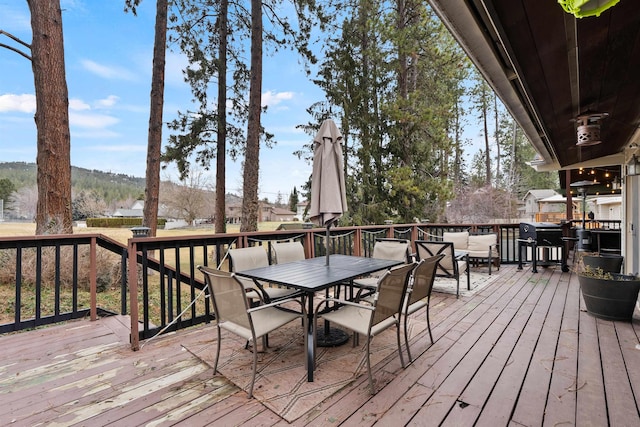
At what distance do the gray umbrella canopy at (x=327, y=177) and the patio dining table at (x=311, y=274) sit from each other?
1.74 feet

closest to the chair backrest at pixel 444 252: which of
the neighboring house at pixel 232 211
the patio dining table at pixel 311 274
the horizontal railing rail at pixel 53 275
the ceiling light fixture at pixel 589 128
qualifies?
the patio dining table at pixel 311 274

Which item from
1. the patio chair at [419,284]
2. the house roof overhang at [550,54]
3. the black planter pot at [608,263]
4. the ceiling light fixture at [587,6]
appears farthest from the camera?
the black planter pot at [608,263]

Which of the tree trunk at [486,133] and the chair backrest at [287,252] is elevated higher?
the tree trunk at [486,133]

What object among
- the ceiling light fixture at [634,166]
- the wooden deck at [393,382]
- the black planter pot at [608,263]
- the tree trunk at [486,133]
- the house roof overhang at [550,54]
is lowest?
the wooden deck at [393,382]

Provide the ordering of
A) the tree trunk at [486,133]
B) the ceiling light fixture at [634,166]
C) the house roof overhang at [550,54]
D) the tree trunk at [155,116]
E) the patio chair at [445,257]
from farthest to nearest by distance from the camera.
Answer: the tree trunk at [486,133] → the tree trunk at [155,116] → the patio chair at [445,257] → the ceiling light fixture at [634,166] → the house roof overhang at [550,54]

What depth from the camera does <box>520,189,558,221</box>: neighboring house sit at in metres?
20.4

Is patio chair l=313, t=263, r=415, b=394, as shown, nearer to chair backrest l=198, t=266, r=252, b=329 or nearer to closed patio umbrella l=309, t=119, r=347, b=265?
chair backrest l=198, t=266, r=252, b=329

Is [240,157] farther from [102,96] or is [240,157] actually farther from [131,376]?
[102,96]

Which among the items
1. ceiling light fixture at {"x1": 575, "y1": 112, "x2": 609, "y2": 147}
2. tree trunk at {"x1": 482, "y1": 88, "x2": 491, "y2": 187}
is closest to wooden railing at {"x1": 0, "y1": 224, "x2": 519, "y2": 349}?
ceiling light fixture at {"x1": 575, "y1": 112, "x2": 609, "y2": 147}

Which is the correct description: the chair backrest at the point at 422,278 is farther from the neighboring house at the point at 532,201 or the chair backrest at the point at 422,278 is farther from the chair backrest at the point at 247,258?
the neighboring house at the point at 532,201

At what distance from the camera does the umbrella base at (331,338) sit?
2951mm

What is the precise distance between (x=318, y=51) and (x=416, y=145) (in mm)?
4911

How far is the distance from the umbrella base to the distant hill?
1359 cm

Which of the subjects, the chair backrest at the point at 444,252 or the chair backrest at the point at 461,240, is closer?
the chair backrest at the point at 444,252
